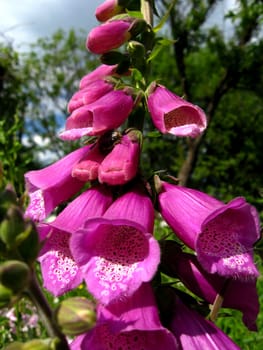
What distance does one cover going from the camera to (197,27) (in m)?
9.51

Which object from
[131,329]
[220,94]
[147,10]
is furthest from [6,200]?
[220,94]

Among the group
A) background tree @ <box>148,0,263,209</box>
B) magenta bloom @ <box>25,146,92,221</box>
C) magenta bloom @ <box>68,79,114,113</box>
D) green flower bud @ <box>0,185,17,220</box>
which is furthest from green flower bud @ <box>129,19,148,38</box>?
background tree @ <box>148,0,263,209</box>

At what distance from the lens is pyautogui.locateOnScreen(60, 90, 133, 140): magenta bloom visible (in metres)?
0.80

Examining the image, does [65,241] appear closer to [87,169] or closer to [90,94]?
[87,169]

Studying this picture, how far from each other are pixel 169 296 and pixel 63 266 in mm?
159

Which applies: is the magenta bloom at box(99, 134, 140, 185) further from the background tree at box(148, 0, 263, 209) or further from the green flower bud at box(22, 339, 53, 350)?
the background tree at box(148, 0, 263, 209)

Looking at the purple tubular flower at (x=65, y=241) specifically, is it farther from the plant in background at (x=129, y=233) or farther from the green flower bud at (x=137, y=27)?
the green flower bud at (x=137, y=27)

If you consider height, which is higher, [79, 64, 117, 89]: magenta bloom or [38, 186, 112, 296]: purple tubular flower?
[79, 64, 117, 89]: magenta bloom

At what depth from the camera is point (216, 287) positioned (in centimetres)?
74

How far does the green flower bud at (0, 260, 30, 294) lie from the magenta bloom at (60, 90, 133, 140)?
380 millimetres

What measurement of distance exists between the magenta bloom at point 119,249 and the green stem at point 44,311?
11cm

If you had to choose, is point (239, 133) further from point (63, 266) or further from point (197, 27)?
point (63, 266)

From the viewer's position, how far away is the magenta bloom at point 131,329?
0.63m

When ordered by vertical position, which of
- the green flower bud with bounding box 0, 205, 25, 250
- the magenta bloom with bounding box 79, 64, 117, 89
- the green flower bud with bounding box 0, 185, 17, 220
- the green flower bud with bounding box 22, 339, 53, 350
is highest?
the green flower bud with bounding box 0, 185, 17, 220
